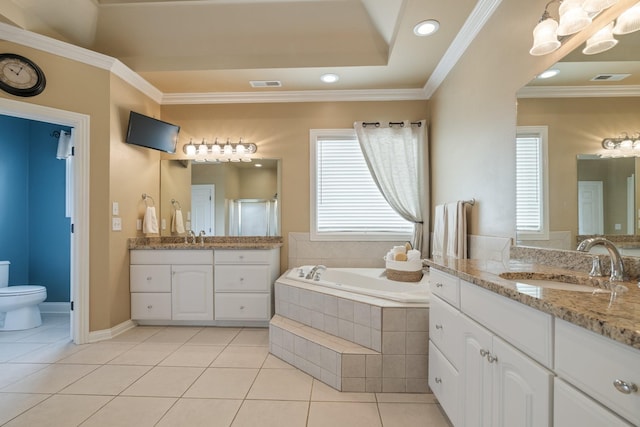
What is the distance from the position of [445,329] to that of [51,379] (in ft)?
8.69

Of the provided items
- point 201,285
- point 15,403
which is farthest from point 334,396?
point 15,403

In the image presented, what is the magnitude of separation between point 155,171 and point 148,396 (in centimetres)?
242

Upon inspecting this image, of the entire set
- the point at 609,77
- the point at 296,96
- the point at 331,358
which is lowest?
the point at 331,358

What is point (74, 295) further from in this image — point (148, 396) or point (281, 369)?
point (281, 369)

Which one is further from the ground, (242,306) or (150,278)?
(150,278)

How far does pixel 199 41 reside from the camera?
2924 millimetres

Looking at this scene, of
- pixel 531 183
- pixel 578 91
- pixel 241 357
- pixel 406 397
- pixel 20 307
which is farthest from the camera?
pixel 20 307

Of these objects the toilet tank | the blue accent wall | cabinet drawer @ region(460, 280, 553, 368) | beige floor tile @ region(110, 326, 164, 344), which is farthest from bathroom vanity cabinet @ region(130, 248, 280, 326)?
cabinet drawer @ region(460, 280, 553, 368)

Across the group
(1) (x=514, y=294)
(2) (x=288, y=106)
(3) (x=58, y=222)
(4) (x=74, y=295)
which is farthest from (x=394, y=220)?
(3) (x=58, y=222)

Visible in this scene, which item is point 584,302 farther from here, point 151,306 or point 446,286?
point 151,306

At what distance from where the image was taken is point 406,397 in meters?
1.88

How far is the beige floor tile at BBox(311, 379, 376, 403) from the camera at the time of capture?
1855 mm

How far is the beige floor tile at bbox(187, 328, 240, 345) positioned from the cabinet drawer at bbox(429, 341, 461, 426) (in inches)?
72.1

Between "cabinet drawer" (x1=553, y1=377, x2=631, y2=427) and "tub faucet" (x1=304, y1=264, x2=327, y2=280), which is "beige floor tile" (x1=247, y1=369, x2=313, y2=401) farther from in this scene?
"cabinet drawer" (x1=553, y1=377, x2=631, y2=427)
